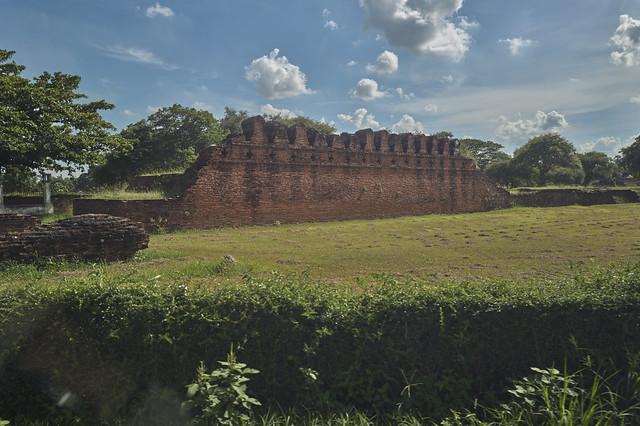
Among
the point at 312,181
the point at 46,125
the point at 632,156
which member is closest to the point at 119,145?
the point at 46,125

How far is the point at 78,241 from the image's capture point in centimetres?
600

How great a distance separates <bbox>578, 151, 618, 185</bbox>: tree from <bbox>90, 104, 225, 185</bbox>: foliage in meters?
44.7

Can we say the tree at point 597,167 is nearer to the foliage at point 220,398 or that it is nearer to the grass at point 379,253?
the grass at point 379,253

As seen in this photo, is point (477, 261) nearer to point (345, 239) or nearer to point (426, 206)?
point (345, 239)

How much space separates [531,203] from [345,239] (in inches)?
570

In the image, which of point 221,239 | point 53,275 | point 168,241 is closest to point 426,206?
point 221,239

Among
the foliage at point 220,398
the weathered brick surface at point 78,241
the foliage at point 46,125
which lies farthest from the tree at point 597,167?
the foliage at point 220,398

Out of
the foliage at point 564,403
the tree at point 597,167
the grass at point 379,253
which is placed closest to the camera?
the foliage at point 564,403

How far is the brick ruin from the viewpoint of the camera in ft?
39.2

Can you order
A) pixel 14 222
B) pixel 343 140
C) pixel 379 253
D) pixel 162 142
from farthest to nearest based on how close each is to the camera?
pixel 162 142
pixel 343 140
pixel 379 253
pixel 14 222

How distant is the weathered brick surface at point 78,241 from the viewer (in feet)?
18.6

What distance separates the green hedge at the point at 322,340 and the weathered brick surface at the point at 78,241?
3280mm

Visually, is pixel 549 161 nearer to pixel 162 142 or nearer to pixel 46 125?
pixel 162 142

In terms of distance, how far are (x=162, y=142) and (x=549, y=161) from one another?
126 feet
